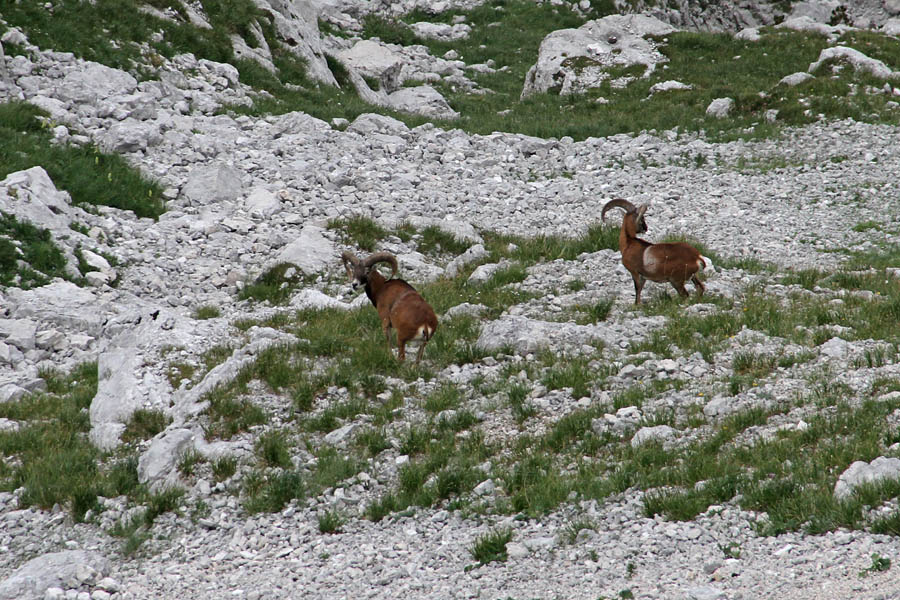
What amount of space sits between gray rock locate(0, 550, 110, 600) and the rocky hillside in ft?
0.15

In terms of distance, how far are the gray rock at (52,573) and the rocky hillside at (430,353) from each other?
1.8 inches

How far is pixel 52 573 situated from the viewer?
7.75m

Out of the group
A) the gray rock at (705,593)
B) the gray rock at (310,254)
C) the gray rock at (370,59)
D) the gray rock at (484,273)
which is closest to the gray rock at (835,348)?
the gray rock at (705,593)

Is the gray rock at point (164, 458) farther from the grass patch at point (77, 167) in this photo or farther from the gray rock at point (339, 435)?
the grass patch at point (77, 167)

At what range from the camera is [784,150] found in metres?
25.3

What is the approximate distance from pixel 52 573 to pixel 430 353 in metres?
6.05

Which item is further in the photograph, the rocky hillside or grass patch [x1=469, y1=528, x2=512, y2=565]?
the rocky hillside

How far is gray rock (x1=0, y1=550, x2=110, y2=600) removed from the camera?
7547mm

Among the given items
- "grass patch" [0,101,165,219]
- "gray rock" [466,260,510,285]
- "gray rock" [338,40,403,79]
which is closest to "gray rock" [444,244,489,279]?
"gray rock" [466,260,510,285]

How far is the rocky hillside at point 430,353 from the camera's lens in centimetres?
754

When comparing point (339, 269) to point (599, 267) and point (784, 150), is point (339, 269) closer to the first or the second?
Answer: point (599, 267)

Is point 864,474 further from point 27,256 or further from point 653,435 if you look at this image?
point 27,256

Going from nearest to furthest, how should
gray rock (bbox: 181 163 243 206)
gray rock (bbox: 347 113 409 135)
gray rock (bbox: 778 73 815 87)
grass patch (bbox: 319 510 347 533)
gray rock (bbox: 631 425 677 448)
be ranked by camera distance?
grass patch (bbox: 319 510 347 533) → gray rock (bbox: 631 425 677 448) → gray rock (bbox: 181 163 243 206) → gray rock (bbox: 347 113 409 135) → gray rock (bbox: 778 73 815 87)

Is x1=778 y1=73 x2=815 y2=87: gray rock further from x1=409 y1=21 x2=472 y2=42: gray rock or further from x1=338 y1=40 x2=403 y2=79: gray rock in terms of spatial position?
x1=409 y1=21 x2=472 y2=42: gray rock
